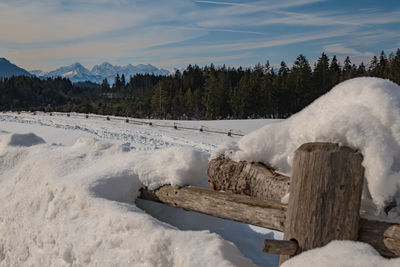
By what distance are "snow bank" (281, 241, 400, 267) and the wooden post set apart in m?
0.08

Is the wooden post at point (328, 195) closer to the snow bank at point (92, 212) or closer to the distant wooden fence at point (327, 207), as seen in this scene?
the distant wooden fence at point (327, 207)

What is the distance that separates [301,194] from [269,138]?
77 cm

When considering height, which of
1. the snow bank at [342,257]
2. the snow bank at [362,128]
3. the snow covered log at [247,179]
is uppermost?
the snow bank at [362,128]

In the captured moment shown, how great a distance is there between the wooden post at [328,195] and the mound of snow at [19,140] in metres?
4.69

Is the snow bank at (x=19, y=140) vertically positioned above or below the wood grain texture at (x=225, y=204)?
above

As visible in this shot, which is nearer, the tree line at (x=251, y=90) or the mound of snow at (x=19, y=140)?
the mound of snow at (x=19, y=140)

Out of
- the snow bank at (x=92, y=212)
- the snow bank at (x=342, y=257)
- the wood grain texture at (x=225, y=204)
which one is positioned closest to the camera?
the snow bank at (x=342, y=257)

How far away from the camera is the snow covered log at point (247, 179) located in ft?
9.46

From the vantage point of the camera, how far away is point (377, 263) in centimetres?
192

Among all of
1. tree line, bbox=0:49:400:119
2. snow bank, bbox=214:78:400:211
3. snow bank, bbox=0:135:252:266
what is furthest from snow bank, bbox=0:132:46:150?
tree line, bbox=0:49:400:119

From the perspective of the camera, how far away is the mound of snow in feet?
18.5

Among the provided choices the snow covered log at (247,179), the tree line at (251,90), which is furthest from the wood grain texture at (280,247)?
the tree line at (251,90)

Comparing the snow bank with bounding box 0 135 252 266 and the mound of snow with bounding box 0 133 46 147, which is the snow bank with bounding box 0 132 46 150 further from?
the snow bank with bounding box 0 135 252 266

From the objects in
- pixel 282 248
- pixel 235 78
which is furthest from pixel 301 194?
pixel 235 78
